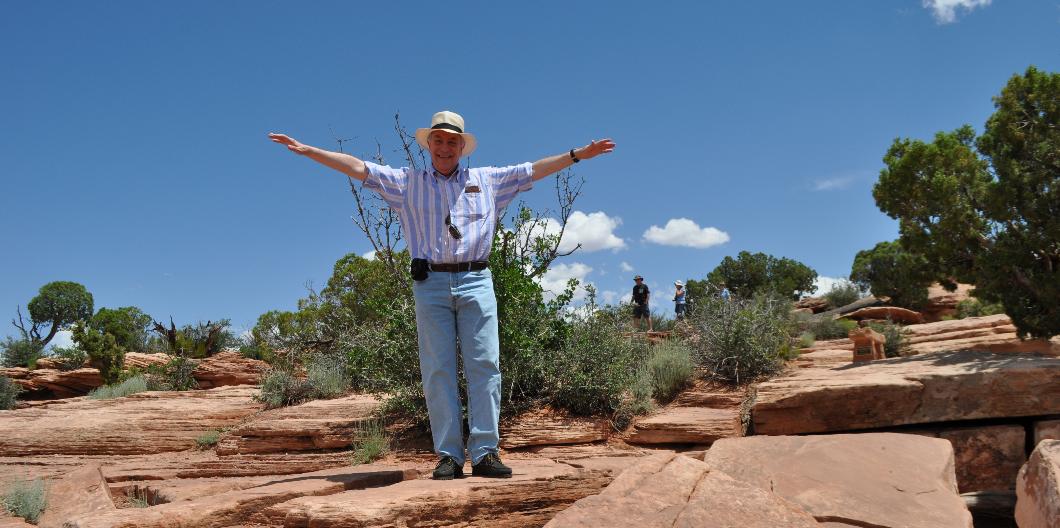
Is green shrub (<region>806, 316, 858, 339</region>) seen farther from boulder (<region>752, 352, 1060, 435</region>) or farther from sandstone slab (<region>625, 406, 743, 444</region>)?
sandstone slab (<region>625, 406, 743, 444</region>)

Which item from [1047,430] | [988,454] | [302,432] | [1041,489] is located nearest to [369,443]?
[302,432]

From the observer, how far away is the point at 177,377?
1636cm

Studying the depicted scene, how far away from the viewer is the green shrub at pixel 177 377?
16.2 m

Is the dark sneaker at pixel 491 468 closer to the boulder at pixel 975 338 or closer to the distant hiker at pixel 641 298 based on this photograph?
the boulder at pixel 975 338

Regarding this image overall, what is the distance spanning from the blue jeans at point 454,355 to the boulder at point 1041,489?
291 cm

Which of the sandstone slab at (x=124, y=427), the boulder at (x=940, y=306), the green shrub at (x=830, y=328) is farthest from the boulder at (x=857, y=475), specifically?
the boulder at (x=940, y=306)

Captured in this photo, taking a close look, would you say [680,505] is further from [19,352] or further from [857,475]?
[19,352]

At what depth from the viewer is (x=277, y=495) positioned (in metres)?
4.29

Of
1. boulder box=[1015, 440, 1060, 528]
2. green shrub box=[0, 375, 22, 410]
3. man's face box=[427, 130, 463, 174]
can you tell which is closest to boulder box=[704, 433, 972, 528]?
boulder box=[1015, 440, 1060, 528]

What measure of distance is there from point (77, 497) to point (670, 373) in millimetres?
6443

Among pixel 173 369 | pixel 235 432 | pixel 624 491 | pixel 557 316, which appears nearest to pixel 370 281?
pixel 173 369

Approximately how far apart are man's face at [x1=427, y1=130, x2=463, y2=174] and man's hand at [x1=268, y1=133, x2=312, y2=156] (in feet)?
2.46

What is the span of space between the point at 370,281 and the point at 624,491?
1607 centimetres

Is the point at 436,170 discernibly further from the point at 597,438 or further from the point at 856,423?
the point at 856,423
